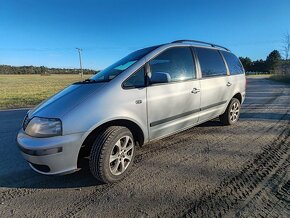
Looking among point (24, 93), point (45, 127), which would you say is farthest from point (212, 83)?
point (24, 93)

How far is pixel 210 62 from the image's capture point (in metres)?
4.76

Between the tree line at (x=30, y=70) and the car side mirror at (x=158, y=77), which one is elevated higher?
the tree line at (x=30, y=70)

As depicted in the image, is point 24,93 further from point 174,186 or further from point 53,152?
point 174,186

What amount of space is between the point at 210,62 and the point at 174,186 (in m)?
2.85

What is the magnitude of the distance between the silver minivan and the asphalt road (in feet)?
0.96

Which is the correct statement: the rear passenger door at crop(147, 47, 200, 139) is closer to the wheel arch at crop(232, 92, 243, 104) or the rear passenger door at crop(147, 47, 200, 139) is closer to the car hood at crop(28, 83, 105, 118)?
the car hood at crop(28, 83, 105, 118)

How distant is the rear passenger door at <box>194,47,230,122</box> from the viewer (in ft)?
14.6

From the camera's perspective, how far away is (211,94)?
4637 mm

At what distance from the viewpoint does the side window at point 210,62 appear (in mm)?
4484

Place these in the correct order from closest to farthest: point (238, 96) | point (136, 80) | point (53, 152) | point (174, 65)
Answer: point (53, 152)
point (136, 80)
point (174, 65)
point (238, 96)

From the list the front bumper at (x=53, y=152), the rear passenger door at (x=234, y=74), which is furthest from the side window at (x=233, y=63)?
the front bumper at (x=53, y=152)

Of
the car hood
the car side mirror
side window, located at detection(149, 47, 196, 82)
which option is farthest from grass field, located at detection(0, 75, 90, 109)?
the car side mirror

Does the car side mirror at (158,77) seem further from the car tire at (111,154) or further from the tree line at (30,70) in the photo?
the tree line at (30,70)

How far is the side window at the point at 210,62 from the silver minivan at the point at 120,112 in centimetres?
2
